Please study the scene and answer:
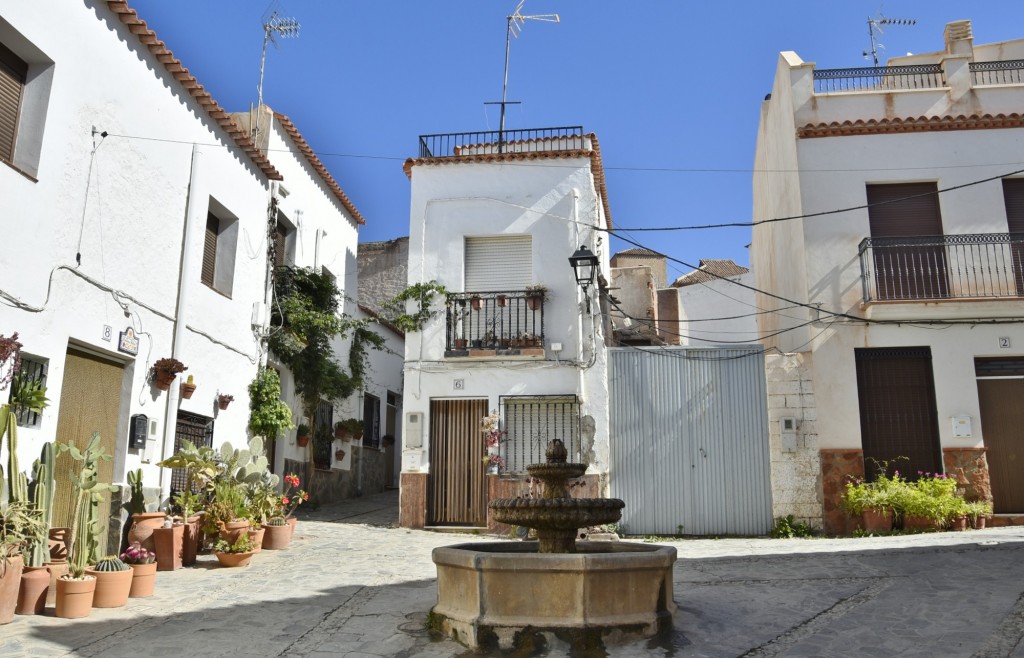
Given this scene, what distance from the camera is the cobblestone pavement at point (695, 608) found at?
6.04 metres

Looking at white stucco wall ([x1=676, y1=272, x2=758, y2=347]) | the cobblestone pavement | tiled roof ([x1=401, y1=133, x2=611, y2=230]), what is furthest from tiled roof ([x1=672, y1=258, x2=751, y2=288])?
the cobblestone pavement

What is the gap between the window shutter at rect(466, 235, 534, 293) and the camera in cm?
1452

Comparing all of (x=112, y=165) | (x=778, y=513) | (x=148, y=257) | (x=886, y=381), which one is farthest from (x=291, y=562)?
(x=886, y=381)

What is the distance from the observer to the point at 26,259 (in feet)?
25.5

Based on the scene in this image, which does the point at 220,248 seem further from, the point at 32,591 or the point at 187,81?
the point at 32,591

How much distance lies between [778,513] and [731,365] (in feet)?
7.74

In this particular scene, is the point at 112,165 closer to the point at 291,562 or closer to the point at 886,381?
the point at 291,562

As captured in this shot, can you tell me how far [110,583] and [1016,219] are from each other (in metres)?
13.5

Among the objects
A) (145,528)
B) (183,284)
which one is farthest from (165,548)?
(183,284)

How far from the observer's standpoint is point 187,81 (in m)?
10.7

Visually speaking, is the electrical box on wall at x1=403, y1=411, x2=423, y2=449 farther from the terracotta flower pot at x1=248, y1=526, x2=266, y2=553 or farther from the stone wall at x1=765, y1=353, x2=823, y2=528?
the stone wall at x1=765, y1=353, x2=823, y2=528

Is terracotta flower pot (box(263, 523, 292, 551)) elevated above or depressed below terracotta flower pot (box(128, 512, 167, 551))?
below

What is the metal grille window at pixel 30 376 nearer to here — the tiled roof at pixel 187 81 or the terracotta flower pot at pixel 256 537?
the terracotta flower pot at pixel 256 537

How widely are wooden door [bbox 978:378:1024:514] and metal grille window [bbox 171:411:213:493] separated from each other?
11.2m
